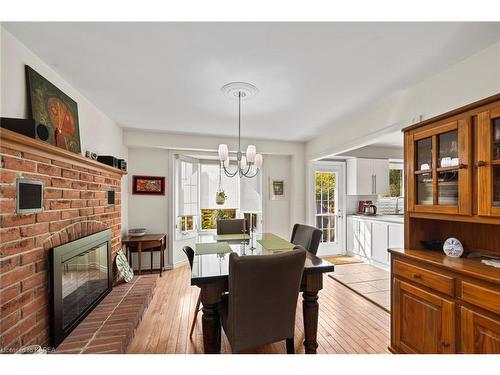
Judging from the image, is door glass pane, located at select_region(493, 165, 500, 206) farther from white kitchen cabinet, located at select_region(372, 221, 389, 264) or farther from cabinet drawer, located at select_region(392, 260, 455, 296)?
white kitchen cabinet, located at select_region(372, 221, 389, 264)

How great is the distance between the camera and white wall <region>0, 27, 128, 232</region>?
150 cm

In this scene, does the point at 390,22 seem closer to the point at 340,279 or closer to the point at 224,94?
the point at 224,94

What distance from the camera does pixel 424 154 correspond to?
1.83m

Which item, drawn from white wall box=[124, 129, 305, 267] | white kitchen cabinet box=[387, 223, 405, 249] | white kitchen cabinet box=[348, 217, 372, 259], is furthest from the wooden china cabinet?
white wall box=[124, 129, 305, 267]

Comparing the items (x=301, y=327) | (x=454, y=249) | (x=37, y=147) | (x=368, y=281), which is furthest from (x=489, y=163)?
(x=37, y=147)

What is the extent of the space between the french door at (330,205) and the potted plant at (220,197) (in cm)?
189

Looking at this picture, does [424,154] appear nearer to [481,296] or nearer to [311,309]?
[481,296]

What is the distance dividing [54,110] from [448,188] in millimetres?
3088

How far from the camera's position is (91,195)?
2428mm

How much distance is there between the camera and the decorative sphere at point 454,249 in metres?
1.65

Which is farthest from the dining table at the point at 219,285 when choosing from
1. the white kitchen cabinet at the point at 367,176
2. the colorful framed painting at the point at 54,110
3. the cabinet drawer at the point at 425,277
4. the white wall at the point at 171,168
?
the white kitchen cabinet at the point at 367,176

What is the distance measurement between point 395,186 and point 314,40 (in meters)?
4.70
